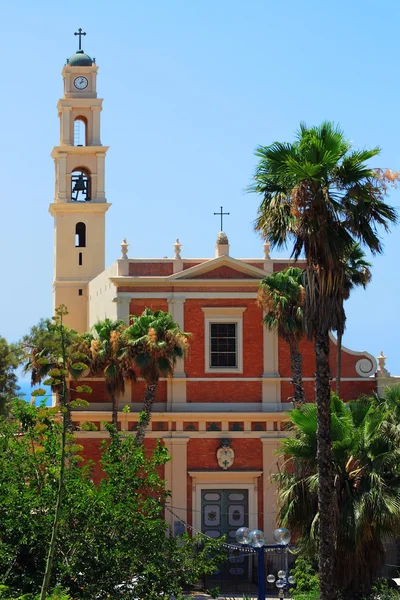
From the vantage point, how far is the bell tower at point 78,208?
5544 cm

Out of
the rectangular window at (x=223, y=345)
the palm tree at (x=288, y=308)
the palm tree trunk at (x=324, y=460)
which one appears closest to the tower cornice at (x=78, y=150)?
the rectangular window at (x=223, y=345)

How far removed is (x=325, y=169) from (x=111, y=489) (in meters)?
7.29

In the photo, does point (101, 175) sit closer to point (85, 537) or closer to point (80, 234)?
point (80, 234)

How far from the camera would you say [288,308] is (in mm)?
46031

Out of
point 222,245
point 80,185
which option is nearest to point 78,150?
point 80,185

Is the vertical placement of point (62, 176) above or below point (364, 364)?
above

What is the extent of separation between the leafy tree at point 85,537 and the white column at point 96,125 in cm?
2797

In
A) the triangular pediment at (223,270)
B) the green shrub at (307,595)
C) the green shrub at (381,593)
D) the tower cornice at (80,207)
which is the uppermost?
the tower cornice at (80,207)

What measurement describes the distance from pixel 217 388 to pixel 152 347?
11.5 ft

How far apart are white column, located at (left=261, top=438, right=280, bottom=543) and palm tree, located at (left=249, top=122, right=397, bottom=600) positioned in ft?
62.8

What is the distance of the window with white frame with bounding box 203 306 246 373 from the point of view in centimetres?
4822

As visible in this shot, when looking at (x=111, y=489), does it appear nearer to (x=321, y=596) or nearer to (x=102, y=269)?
(x=321, y=596)

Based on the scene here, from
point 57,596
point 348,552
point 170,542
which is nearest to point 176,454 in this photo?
point 348,552

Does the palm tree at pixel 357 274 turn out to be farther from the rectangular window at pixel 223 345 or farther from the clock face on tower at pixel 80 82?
the clock face on tower at pixel 80 82
